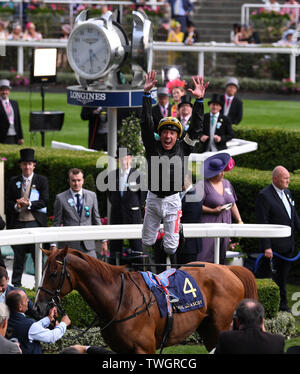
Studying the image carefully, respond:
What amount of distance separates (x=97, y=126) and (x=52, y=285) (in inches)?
358

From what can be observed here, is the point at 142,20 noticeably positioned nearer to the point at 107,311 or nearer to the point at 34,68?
the point at 107,311

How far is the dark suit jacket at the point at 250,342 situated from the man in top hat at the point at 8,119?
1006 cm

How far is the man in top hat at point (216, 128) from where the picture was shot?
45.4ft

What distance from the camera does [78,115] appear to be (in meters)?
22.4

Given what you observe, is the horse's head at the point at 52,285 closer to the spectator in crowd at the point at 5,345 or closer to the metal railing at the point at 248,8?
the spectator in crowd at the point at 5,345

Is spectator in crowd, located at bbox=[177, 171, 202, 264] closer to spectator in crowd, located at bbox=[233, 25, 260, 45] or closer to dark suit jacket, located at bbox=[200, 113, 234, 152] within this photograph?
A: dark suit jacket, located at bbox=[200, 113, 234, 152]

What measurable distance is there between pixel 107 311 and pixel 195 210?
2.67 m

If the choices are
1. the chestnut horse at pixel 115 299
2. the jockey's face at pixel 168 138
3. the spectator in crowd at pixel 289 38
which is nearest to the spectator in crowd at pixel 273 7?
the spectator in crowd at pixel 289 38

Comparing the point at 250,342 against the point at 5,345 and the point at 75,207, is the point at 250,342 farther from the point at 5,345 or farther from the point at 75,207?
the point at 75,207

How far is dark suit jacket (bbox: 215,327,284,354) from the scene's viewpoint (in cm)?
584

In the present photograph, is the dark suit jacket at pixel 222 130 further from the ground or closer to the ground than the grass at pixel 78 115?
further from the ground

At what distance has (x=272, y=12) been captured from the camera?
2736 centimetres

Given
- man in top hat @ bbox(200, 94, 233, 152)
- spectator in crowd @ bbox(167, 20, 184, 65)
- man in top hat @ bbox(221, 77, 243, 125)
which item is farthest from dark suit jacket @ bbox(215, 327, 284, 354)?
spectator in crowd @ bbox(167, 20, 184, 65)

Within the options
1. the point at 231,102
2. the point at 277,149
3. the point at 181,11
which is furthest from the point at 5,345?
the point at 181,11
